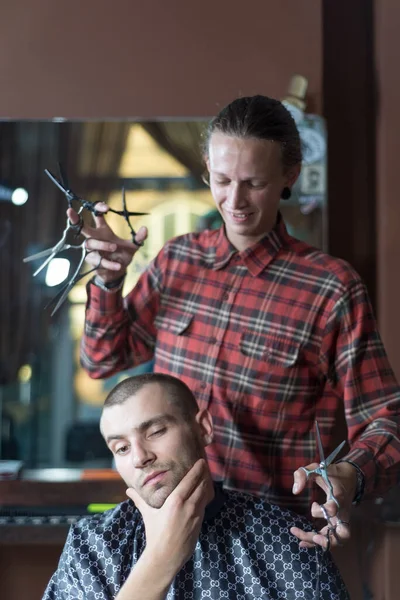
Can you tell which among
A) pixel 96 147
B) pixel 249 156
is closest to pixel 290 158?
pixel 249 156

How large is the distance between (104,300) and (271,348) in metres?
0.43

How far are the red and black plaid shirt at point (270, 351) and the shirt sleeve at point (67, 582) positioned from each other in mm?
424

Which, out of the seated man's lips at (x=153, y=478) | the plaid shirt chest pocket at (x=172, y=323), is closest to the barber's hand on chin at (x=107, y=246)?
the plaid shirt chest pocket at (x=172, y=323)

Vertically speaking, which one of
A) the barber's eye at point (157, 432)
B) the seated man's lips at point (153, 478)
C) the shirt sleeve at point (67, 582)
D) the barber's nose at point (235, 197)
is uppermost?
the barber's nose at point (235, 197)

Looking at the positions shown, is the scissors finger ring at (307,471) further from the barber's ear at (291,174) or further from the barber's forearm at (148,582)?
the barber's ear at (291,174)

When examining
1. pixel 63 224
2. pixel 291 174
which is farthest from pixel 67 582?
pixel 63 224

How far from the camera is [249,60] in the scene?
2.78 metres

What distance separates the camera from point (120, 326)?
77.5 inches

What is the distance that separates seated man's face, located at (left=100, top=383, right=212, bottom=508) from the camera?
62.9 inches

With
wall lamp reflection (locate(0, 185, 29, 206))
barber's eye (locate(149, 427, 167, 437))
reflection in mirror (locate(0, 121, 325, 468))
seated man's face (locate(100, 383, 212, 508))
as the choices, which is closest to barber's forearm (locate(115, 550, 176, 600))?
seated man's face (locate(100, 383, 212, 508))

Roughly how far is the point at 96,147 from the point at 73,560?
1574mm

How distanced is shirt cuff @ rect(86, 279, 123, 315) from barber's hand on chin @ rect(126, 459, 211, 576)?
0.50 m

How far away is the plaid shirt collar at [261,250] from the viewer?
75.4 inches

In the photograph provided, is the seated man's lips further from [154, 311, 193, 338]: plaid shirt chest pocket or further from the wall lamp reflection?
the wall lamp reflection
